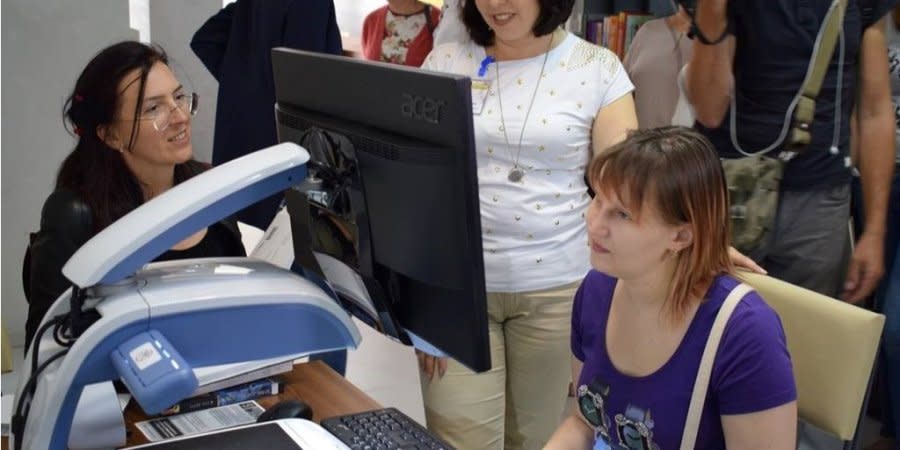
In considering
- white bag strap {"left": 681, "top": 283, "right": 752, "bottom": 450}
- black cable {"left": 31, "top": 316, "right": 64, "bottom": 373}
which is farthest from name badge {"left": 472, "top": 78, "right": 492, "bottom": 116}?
black cable {"left": 31, "top": 316, "right": 64, "bottom": 373}

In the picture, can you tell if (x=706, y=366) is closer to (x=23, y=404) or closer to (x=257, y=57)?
(x=23, y=404)

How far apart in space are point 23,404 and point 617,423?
81 centimetres

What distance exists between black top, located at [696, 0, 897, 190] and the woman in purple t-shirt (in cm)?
61

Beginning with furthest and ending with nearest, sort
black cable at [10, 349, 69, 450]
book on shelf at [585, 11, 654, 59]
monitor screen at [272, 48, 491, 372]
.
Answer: book on shelf at [585, 11, 654, 59]
black cable at [10, 349, 69, 450]
monitor screen at [272, 48, 491, 372]

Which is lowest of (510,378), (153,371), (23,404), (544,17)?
(510,378)

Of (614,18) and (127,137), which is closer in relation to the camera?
(127,137)

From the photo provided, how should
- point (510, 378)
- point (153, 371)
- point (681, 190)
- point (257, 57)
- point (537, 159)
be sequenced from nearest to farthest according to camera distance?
point (153, 371)
point (681, 190)
point (537, 159)
point (510, 378)
point (257, 57)

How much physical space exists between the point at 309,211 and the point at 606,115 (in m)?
0.79

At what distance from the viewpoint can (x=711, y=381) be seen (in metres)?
1.30

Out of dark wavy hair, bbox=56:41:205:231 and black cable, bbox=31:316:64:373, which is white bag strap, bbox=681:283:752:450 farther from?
dark wavy hair, bbox=56:41:205:231

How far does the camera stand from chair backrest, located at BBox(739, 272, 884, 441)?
1.34m

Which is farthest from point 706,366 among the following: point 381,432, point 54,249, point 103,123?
point 103,123

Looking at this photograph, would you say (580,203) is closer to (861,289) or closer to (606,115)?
(606,115)

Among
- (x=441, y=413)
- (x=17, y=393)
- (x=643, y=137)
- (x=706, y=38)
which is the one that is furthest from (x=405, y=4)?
(x=17, y=393)
